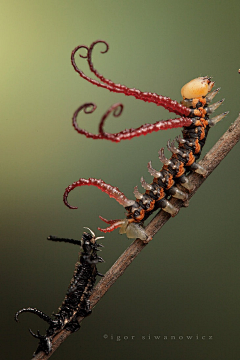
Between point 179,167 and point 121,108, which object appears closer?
point 121,108

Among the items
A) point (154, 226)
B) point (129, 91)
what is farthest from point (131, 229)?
point (129, 91)

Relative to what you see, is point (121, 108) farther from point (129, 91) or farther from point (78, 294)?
point (78, 294)

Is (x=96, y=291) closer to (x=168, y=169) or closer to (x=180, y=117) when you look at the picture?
(x=168, y=169)

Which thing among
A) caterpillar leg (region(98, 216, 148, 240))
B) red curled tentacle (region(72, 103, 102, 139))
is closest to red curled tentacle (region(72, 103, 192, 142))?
red curled tentacle (region(72, 103, 102, 139))

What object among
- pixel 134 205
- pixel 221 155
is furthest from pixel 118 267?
pixel 221 155

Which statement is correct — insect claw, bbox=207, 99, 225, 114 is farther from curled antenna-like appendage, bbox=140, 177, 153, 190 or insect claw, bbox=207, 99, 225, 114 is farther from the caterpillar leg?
the caterpillar leg

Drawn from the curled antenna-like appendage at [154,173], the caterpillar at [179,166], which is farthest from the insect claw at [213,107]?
the curled antenna-like appendage at [154,173]
